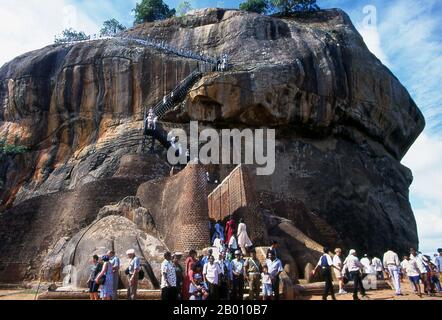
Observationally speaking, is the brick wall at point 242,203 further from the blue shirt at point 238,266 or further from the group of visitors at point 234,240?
the blue shirt at point 238,266

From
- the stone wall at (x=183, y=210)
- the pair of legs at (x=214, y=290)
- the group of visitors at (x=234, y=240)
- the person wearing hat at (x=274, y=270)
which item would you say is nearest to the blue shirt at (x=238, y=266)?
the person wearing hat at (x=274, y=270)

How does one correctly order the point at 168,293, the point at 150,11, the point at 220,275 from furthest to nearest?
the point at 150,11 → the point at 220,275 → the point at 168,293

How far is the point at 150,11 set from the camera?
42.1 meters

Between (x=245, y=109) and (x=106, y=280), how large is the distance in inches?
783

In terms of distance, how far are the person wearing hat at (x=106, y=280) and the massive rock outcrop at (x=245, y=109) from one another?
50.8ft

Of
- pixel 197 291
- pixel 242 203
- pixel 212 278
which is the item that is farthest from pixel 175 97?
pixel 197 291

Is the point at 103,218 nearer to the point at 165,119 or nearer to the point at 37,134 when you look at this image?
the point at 165,119

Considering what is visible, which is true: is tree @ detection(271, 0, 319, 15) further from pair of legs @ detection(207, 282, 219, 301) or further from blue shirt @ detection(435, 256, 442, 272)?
pair of legs @ detection(207, 282, 219, 301)

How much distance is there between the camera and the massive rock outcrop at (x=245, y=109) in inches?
1073

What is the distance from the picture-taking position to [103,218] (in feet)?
51.8

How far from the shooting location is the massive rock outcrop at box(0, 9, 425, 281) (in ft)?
89.5

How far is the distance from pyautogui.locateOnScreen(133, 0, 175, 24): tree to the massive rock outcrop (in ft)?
32.6

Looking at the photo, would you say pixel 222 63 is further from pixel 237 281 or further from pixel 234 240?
pixel 237 281
